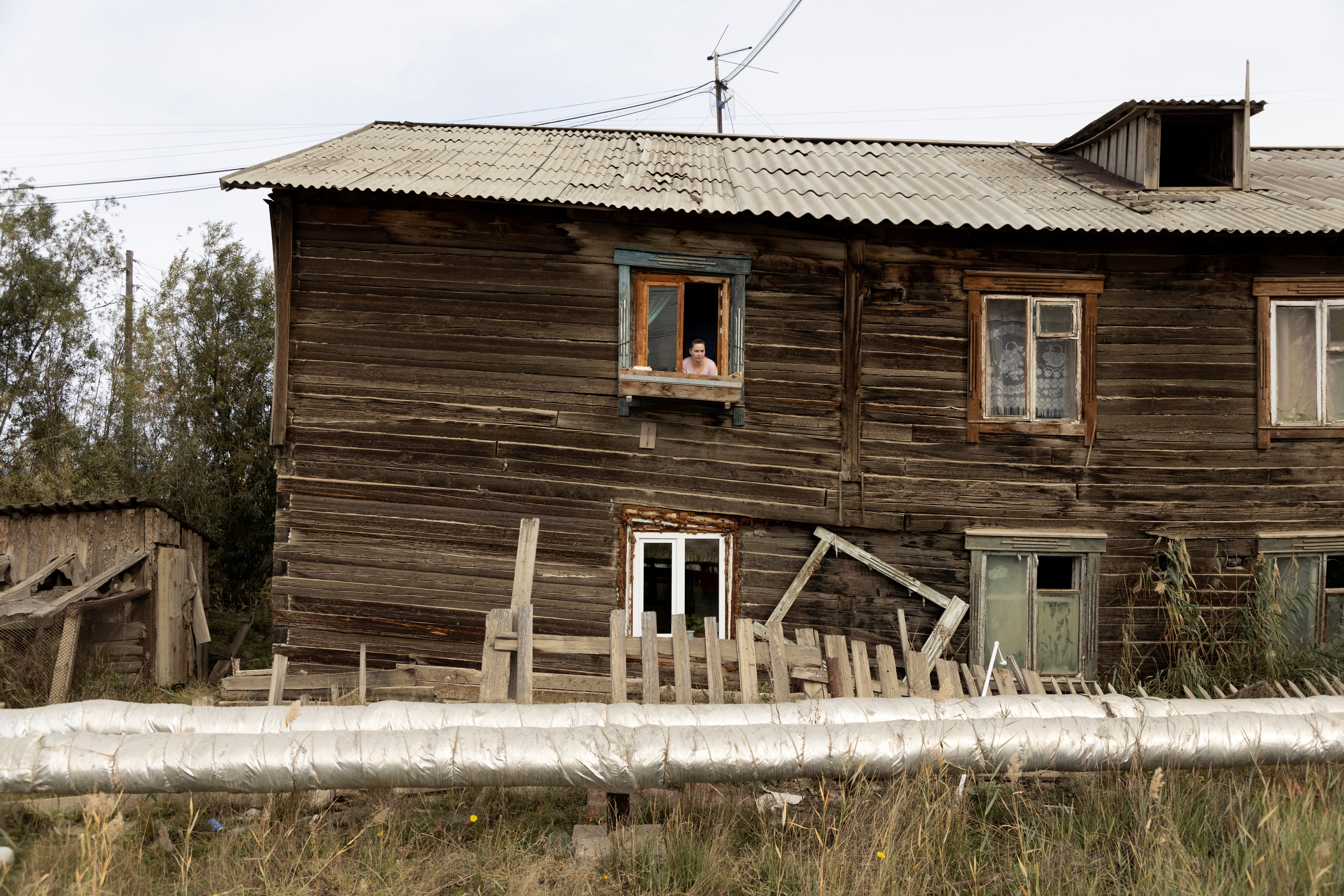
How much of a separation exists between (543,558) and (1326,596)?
28.6ft

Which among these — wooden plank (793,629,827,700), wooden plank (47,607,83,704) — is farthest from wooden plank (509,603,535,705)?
wooden plank (47,607,83,704)

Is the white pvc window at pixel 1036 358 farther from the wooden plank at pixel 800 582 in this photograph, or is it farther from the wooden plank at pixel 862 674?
the wooden plank at pixel 862 674

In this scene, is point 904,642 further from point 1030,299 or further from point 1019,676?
point 1030,299

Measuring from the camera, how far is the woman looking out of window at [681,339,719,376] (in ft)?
28.7

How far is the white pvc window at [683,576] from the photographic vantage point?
8.77 metres

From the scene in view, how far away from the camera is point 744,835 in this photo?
444 centimetres

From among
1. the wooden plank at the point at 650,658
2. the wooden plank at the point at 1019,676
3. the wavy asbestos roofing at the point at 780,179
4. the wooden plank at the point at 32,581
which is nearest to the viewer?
the wooden plank at the point at 650,658

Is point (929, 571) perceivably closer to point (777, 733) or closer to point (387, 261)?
point (777, 733)

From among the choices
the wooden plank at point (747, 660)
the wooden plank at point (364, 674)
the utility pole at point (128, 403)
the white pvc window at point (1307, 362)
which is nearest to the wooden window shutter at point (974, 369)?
the white pvc window at point (1307, 362)

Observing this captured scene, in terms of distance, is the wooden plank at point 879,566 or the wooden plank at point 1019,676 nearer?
the wooden plank at point 1019,676

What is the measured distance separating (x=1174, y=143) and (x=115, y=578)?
46.6 ft

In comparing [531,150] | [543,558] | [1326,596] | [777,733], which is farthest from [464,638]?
[1326,596]

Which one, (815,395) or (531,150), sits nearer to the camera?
(815,395)

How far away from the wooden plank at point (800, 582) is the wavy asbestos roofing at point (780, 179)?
347cm
